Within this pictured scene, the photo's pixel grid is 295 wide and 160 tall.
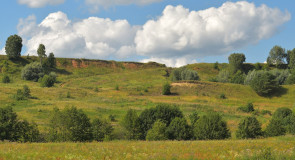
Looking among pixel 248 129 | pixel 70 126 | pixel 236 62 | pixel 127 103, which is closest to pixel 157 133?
pixel 70 126

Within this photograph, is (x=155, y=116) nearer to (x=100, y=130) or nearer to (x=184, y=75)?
(x=100, y=130)

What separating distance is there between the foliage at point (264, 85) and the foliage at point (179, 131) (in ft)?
208

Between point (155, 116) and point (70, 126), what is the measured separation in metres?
12.7

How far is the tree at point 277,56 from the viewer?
15750cm

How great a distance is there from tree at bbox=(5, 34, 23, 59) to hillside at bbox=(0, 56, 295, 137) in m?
4.39

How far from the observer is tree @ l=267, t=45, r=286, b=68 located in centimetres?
15750

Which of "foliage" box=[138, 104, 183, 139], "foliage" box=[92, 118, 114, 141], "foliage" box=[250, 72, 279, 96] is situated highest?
"foliage" box=[250, 72, 279, 96]

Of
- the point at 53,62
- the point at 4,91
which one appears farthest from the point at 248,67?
the point at 4,91

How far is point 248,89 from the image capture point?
94.8m

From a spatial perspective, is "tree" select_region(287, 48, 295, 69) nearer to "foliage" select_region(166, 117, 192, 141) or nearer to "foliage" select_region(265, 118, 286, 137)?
"foliage" select_region(265, 118, 286, 137)

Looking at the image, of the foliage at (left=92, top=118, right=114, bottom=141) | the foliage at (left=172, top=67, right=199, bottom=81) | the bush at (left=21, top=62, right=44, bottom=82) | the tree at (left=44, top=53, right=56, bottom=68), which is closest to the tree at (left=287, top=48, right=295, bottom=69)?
the foliage at (left=172, top=67, right=199, bottom=81)

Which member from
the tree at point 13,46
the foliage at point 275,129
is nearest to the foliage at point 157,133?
the foliage at point 275,129

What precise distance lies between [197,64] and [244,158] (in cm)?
15723

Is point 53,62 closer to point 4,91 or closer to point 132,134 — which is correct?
point 4,91
